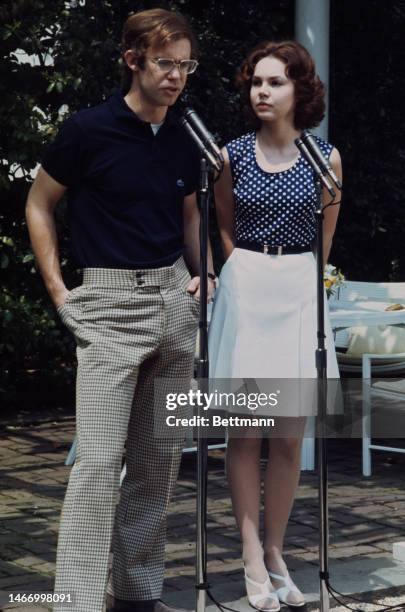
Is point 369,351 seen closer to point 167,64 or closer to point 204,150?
point 204,150

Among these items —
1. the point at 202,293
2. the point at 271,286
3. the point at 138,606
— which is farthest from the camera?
the point at 271,286

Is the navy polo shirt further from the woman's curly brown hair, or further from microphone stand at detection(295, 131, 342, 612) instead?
the woman's curly brown hair

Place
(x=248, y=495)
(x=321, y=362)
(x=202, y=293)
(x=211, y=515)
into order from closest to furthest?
(x=202, y=293) → (x=321, y=362) → (x=248, y=495) → (x=211, y=515)

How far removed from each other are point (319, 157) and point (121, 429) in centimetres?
109

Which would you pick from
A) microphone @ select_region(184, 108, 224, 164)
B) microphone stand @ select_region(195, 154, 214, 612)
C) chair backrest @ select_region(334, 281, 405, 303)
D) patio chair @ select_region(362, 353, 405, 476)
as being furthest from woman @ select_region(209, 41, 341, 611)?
chair backrest @ select_region(334, 281, 405, 303)

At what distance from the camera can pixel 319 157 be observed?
3.96 metres

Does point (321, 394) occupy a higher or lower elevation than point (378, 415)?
higher

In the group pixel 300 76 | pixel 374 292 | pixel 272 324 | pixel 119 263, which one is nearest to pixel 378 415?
pixel 374 292

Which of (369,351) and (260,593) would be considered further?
(369,351)

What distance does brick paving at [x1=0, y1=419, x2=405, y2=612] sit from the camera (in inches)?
197

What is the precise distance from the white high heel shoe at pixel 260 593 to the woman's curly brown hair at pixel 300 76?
64.9 inches

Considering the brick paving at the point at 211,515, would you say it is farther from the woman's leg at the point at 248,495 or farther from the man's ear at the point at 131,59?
the man's ear at the point at 131,59

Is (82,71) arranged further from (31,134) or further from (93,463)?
(93,463)

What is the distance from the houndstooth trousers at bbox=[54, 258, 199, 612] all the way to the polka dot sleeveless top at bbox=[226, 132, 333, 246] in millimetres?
433
